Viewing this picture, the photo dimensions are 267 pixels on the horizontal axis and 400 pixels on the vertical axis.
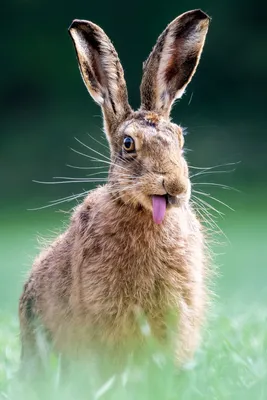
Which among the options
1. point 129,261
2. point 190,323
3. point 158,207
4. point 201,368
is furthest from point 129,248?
point 201,368

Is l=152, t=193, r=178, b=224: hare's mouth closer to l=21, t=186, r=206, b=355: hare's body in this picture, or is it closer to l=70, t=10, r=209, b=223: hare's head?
l=70, t=10, r=209, b=223: hare's head

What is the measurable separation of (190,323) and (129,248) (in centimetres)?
34

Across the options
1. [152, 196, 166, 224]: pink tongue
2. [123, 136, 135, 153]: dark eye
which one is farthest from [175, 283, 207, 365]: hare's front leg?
[123, 136, 135, 153]: dark eye

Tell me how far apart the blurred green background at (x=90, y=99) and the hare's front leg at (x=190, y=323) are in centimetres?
651

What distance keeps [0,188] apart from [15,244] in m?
2.73

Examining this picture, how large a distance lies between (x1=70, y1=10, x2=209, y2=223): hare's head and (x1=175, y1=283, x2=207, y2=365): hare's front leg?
0.33 meters

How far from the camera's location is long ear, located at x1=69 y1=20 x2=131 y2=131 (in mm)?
4219

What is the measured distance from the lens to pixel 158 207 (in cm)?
378

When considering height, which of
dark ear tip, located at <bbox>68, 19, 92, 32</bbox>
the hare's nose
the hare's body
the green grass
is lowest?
the green grass

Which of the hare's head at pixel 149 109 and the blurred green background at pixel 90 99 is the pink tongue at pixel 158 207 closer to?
the hare's head at pixel 149 109

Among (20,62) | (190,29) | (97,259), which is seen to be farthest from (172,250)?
(20,62)

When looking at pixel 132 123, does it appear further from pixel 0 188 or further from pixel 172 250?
pixel 0 188

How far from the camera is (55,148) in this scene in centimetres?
→ 1152

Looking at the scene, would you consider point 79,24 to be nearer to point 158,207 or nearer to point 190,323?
point 158,207
